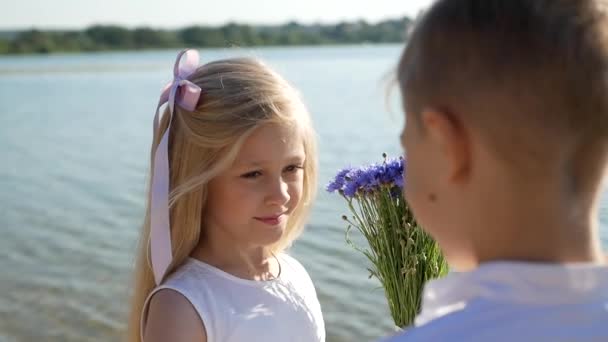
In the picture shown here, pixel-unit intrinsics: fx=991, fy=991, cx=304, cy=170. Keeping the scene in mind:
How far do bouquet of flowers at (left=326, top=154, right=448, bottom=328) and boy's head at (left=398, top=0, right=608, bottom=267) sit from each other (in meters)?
Answer: 1.26

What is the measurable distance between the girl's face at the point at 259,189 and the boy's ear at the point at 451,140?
132 cm

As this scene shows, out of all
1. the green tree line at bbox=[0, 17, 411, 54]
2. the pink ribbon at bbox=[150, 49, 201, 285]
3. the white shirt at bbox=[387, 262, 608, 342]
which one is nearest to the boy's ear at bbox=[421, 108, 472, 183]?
the white shirt at bbox=[387, 262, 608, 342]

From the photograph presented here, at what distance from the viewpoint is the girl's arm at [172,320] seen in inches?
89.2

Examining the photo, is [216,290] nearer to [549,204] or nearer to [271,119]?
[271,119]

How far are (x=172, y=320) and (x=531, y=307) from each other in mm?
1355

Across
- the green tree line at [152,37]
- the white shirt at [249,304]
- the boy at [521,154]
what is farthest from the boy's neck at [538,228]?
the green tree line at [152,37]

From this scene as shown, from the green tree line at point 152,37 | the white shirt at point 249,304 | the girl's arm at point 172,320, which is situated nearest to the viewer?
the girl's arm at point 172,320

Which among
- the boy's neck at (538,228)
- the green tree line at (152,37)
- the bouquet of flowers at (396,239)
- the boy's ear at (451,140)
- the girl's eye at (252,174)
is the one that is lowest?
the green tree line at (152,37)

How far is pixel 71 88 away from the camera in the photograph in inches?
1053

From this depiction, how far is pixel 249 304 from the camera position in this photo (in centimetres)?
252

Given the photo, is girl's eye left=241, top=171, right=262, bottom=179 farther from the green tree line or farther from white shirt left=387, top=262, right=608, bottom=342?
the green tree line

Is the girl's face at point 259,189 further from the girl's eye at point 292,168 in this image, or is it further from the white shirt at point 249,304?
the white shirt at point 249,304

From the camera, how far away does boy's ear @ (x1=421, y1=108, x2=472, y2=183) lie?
1.09m

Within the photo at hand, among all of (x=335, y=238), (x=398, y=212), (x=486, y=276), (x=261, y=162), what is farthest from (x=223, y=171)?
(x=335, y=238)
